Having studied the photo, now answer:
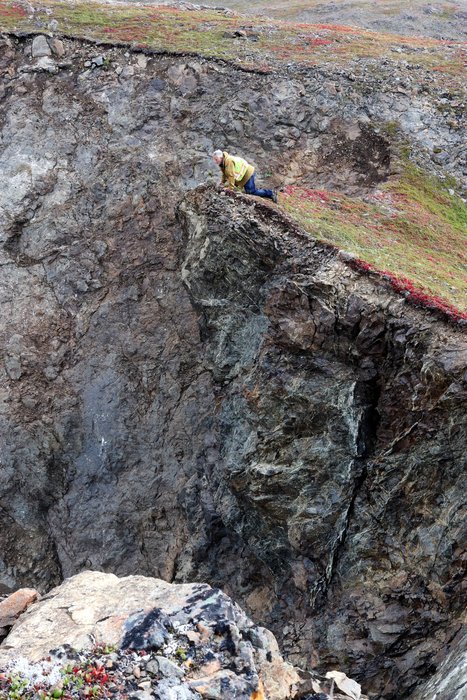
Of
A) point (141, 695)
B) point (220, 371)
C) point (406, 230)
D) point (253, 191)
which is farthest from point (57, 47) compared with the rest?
point (141, 695)

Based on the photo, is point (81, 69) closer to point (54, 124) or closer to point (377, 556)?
point (54, 124)

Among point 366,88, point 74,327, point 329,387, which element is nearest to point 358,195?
A: point 366,88

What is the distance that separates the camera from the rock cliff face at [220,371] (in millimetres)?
18281

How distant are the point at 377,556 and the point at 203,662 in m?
8.69

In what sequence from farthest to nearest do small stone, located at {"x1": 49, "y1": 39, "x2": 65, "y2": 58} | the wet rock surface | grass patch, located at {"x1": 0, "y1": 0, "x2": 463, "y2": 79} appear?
1. grass patch, located at {"x1": 0, "y1": 0, "x2": 463, "y2": 79}
2. small stone, located at {"x1": 49, "y1": 39, "x2": 65, "y2": 58}
3. the wet rock surface

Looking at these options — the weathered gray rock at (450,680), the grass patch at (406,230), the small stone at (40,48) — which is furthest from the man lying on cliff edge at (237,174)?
the small stone at (40,48)

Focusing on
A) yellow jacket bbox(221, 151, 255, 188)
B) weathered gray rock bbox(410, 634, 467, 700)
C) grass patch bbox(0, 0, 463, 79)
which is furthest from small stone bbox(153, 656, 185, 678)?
grass patch bbox(0, 0, 463, 79)

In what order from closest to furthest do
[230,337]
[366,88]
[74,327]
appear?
[230,337] → [74,327] → [366,88]

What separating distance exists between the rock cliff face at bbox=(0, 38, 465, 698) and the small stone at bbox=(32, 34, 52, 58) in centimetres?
56

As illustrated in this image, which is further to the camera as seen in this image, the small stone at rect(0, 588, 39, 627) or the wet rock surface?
the wet rock surface

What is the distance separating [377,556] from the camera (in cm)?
1866

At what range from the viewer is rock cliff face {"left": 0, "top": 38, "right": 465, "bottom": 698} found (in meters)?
18.3

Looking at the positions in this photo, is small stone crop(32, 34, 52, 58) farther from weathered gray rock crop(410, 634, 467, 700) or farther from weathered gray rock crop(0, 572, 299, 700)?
weathered gray rock crop(410, 634, 467, 700)

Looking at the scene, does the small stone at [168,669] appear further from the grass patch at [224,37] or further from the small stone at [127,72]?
the grass patch at [224,37]
